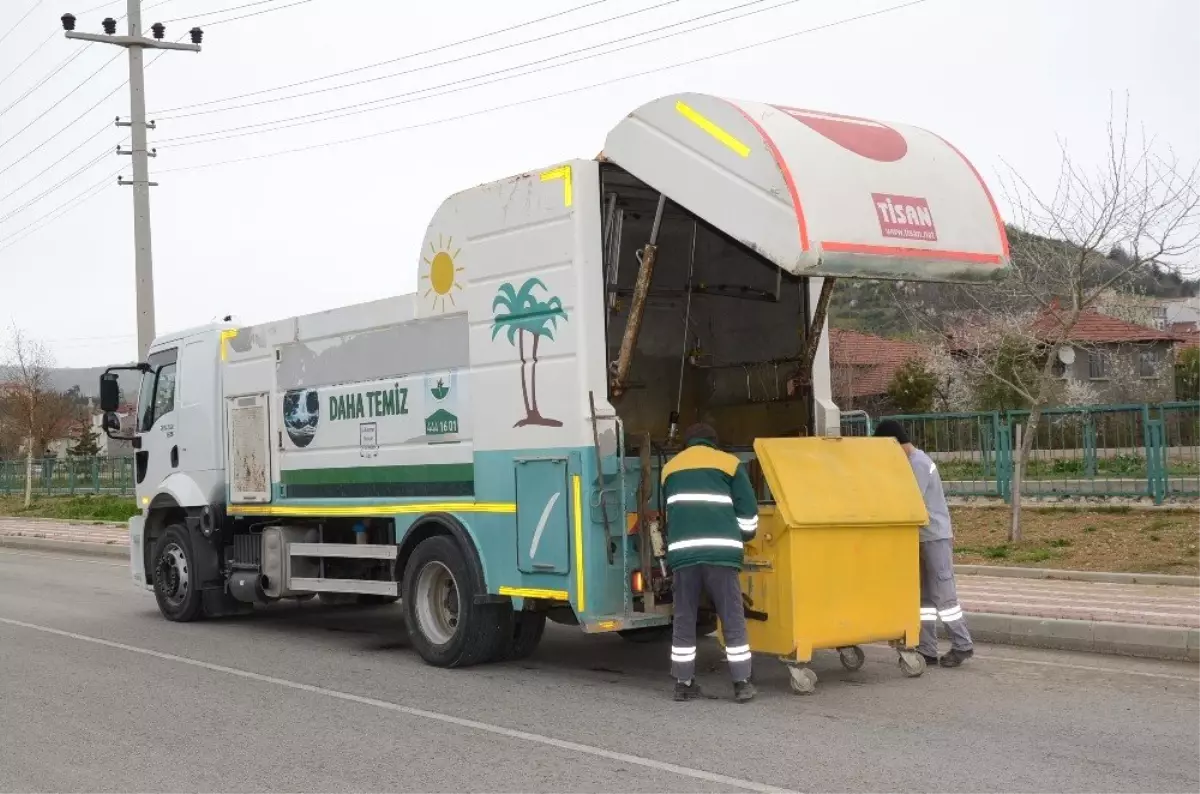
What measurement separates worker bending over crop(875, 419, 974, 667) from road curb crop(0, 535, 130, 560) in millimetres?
16787

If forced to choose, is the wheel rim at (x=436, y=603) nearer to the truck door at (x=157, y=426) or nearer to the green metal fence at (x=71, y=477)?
the truck door at (x=157, y=426)

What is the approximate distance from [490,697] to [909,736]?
274 centimetres

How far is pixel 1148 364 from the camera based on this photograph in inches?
1781

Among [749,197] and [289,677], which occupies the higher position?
[749,197]

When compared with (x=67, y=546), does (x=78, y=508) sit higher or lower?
higher

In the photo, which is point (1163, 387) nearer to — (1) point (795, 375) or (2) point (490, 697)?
(1) point (795, 375)

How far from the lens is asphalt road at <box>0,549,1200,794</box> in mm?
6227

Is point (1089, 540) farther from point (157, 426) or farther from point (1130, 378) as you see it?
point (1130, 378)

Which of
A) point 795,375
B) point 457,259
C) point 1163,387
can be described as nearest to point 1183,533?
point 795,375

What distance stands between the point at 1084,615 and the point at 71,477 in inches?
1410

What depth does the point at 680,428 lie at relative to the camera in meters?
10.3

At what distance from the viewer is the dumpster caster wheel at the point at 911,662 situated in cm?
859

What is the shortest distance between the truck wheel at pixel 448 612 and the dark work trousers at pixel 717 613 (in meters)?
1.65

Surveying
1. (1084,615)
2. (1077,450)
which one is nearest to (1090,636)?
(1084,615)
